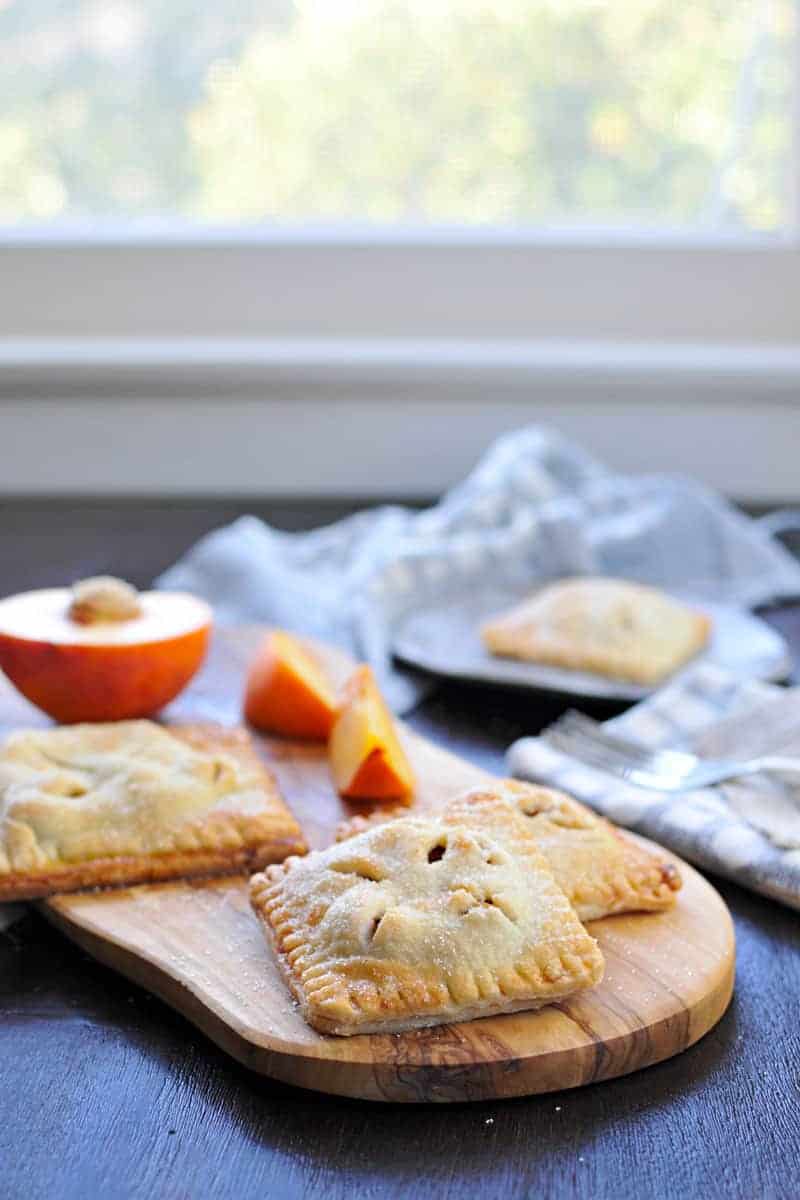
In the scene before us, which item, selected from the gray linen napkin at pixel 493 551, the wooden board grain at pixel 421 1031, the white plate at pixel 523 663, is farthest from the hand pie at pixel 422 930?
the gray linen napkin at pixel 493 551

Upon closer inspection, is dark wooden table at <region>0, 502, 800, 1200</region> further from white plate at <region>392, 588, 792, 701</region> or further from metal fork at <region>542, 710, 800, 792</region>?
white plate at <region>392, 588, 792, 701</region>

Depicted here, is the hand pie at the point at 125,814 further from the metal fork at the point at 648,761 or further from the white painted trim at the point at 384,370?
the white painted trim at the point at 384,370

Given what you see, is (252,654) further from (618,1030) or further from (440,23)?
(440,23)

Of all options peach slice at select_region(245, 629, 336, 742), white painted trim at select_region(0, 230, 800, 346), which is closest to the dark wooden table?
peach slice at select_region(245, 629, 336, 742)

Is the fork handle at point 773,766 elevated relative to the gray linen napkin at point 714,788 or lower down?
elevated

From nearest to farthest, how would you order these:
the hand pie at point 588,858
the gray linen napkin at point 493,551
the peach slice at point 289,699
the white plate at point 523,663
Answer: the hand pie at point 588,858 → the peach slice at point 289,699 → the white plate at point 523,663 → the gray linen napkin at point 493,551

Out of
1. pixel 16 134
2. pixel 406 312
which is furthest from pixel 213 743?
pixel 16 134

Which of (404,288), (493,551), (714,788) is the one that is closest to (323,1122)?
(714,788)
